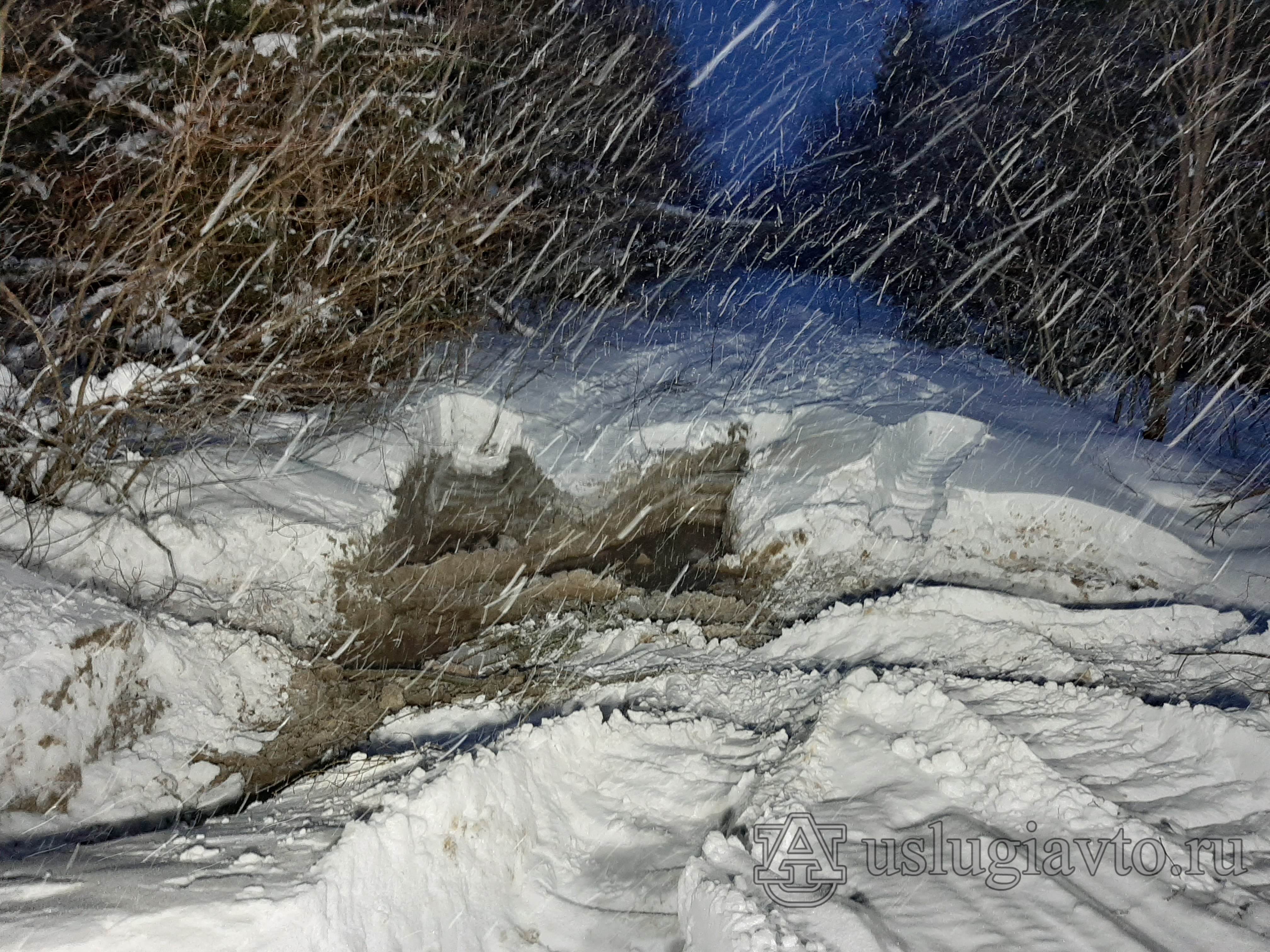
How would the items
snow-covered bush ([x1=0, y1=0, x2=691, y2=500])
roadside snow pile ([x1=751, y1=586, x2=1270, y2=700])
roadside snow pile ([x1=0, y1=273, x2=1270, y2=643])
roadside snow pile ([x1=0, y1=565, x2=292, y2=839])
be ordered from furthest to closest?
roadside snow pile ([x1=0, y1=273, x2=1270, y2=643])
snow-covered bush ([x1=0, y1=0, x2=691, y2=500])
roadside snow pile ([x1=751, y1=586, x2=1270, y2=700])
roadside snow pile ([x1=0, y1=565, x2=292, y2=839])

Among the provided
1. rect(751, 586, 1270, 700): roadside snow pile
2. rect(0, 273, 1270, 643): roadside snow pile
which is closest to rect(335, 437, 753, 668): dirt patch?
rect(0, 273, 1270, 643): roadside snow pile

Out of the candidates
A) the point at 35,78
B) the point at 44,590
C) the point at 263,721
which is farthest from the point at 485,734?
the point at 35,78

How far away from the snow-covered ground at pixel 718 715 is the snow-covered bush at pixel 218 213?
74 centimetres

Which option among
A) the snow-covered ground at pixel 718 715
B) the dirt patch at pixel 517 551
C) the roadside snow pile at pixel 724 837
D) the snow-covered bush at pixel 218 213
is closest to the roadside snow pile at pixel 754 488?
the snow-covered ground at pixel 718 715

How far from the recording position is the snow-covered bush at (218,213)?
20.1 ft

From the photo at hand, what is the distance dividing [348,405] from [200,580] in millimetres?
2905

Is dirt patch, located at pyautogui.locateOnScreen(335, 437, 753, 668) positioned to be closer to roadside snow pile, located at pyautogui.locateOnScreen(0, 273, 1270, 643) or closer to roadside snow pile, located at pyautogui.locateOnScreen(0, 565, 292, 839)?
roadside snow pile, located at pyautogui.locateOnScreen(0, 273, 1270, 643)

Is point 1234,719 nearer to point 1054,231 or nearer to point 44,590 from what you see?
point 44,590

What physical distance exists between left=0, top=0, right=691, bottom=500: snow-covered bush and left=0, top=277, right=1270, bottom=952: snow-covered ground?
0.74 metres

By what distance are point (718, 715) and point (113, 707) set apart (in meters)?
3.53

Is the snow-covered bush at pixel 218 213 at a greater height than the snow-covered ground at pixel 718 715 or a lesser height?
greater

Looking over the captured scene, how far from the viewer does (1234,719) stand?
4137 millimetres

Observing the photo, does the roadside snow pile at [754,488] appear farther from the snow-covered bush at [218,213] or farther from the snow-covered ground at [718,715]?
the snow-covered bush at [218,213]

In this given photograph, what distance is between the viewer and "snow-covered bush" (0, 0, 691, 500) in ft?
20.1
